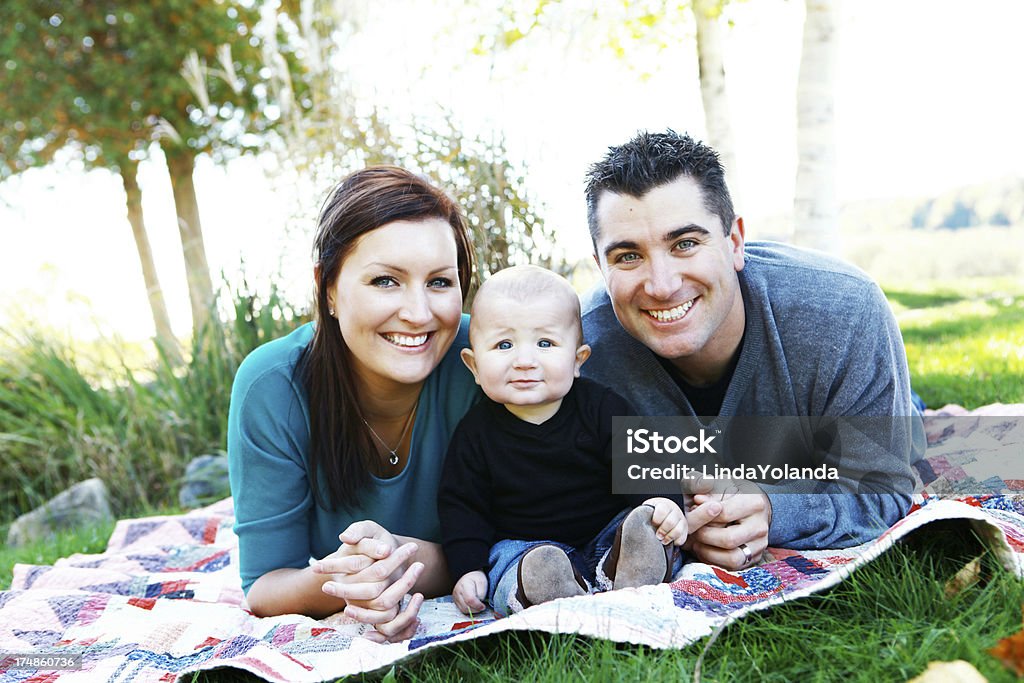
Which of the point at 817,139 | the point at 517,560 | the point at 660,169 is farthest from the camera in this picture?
the point at 817,139

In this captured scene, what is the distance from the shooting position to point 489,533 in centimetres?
235

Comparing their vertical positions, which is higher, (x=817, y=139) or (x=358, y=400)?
(x=817, y=139)

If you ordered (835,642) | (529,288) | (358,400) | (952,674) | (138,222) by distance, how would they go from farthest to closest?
1. (138,222)
2. (358,400)
3. (529,288)
4. (835,642)
5. (952,674)

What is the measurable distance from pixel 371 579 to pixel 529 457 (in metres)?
0.52

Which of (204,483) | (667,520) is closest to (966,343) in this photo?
(667,520)

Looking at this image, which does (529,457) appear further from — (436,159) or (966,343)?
(966,343)

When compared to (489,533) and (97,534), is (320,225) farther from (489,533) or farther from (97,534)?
(97,534)

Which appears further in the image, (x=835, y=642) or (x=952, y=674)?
(x=835, y=642)

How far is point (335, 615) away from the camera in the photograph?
7.92 feet

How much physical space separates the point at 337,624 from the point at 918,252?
28.5 feet

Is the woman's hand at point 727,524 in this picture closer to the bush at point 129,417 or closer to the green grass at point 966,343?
the green grass at point 966,343

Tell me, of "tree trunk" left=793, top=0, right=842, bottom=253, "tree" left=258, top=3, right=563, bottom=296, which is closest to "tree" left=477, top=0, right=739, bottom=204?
"tree trunk" left=793, top=0, right=842, bottom=253

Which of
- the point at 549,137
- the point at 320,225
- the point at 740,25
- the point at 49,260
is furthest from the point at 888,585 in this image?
the point at 49,260

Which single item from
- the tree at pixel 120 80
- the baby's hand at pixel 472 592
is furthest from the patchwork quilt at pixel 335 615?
the tree at pixel 120 80
